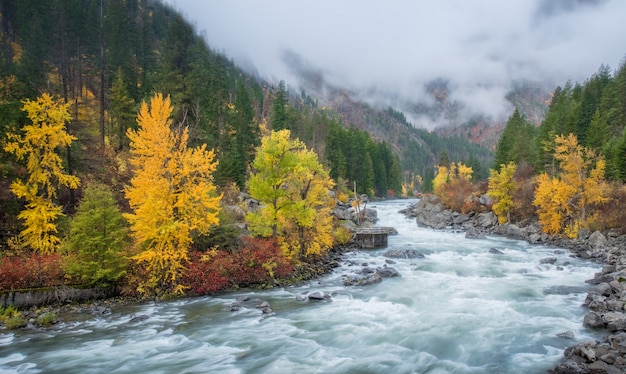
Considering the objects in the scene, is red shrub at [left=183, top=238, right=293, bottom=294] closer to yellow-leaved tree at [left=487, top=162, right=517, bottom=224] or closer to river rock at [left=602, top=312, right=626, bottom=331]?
river rock at [left=602, top=312, right=626, bottom=331]

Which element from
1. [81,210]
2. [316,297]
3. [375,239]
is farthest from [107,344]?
[375,239]

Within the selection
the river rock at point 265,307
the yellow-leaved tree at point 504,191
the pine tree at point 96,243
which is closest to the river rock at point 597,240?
the yellow-leaved tree at point 504,191

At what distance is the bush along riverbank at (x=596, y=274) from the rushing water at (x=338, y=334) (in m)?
0.89

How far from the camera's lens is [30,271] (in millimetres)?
18016

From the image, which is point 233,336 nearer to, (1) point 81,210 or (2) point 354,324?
(2) point 354,324

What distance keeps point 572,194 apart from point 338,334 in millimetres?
35272

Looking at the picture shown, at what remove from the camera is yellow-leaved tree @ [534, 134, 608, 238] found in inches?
1483

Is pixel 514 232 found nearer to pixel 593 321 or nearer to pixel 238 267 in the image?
pixel 593 321

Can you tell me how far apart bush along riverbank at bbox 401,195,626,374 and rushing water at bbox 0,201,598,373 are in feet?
2.92

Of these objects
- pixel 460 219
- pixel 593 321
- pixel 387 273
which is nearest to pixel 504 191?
pixel 460 219

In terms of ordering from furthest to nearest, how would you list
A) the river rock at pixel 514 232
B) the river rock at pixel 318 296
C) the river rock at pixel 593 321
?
the river rock at pixel 514 232 < the river rock at pixel 318 296 < the river rock at pixel 593 321

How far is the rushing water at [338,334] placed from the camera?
1330 cm

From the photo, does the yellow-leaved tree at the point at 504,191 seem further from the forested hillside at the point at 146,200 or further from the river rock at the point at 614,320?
the river rock at the point at 614,320

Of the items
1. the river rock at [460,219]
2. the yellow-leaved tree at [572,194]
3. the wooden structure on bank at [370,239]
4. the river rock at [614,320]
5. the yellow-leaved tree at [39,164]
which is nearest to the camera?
the river rock at [614,320]
